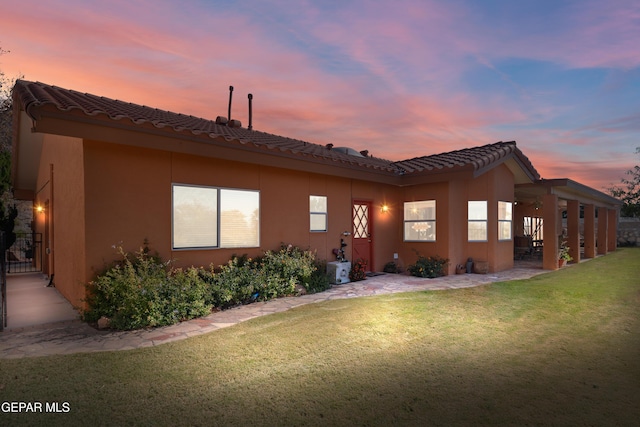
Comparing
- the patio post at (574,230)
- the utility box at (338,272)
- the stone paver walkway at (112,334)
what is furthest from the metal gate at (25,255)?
the patio post at (574,230)

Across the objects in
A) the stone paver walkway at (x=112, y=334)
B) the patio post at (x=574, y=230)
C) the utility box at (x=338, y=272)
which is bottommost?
the stone paver walkway at (x=112, y=334)

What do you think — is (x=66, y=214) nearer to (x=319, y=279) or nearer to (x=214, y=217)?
(x=214, y=217)

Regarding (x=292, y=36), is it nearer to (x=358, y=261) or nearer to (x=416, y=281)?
(x=358, y=261)

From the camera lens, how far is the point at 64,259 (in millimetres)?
7125

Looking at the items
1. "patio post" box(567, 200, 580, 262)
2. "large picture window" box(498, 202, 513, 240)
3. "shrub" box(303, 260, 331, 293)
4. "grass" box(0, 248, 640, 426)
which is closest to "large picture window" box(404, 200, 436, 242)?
"large picture window" box(498, 202, 513, 240)

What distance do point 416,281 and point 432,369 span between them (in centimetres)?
569

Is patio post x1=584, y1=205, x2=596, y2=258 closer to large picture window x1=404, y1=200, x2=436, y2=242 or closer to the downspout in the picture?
large picture window x1=404, y1=200, x2=436, y2=242

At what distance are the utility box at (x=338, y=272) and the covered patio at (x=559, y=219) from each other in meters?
7.62

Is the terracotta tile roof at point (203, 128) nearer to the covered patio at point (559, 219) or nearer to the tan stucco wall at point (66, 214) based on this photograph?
the tan stucco wall at point (66, 214)

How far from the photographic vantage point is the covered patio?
11516mm

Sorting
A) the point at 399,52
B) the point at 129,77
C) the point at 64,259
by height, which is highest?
the point at 399,52

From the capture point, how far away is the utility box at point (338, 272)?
8758 mm

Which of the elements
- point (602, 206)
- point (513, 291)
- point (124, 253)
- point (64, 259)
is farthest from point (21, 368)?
point (602, 206)

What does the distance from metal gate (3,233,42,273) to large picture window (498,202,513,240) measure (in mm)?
15945
